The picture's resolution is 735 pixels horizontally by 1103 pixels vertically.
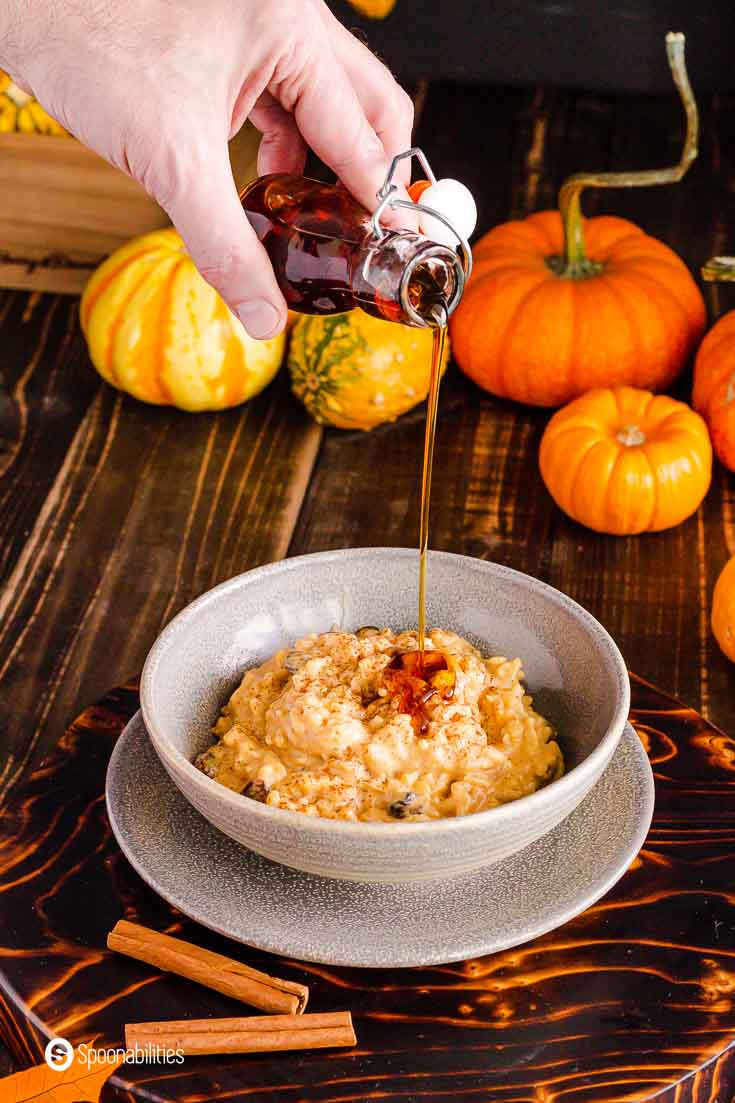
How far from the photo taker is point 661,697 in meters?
1.59

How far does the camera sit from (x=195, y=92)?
48.6 inches

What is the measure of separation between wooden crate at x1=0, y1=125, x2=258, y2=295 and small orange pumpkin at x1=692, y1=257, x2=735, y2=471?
0.93 metres

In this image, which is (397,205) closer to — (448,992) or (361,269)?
(361,269)

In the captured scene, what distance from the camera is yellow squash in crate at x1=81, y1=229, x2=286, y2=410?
7.51ft

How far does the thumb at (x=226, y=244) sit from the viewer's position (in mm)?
1229

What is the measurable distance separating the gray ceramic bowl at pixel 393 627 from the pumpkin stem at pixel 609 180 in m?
0.96

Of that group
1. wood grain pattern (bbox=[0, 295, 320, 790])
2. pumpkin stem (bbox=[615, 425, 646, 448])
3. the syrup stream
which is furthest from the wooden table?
the syrup stream

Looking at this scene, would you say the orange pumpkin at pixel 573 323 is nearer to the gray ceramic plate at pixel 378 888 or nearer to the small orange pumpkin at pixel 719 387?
the small orange pumpkin at pixel 719 387

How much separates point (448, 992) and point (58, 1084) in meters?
0.36

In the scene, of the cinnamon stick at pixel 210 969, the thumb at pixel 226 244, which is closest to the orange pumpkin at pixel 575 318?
the thumb at pixel 226 244

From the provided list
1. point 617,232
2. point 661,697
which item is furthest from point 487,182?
point 661,697

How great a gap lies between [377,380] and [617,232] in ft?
1.94

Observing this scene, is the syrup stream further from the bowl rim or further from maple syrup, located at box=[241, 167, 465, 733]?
the bowl rim

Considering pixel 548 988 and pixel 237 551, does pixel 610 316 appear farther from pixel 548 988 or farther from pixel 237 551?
pixel 548 988
